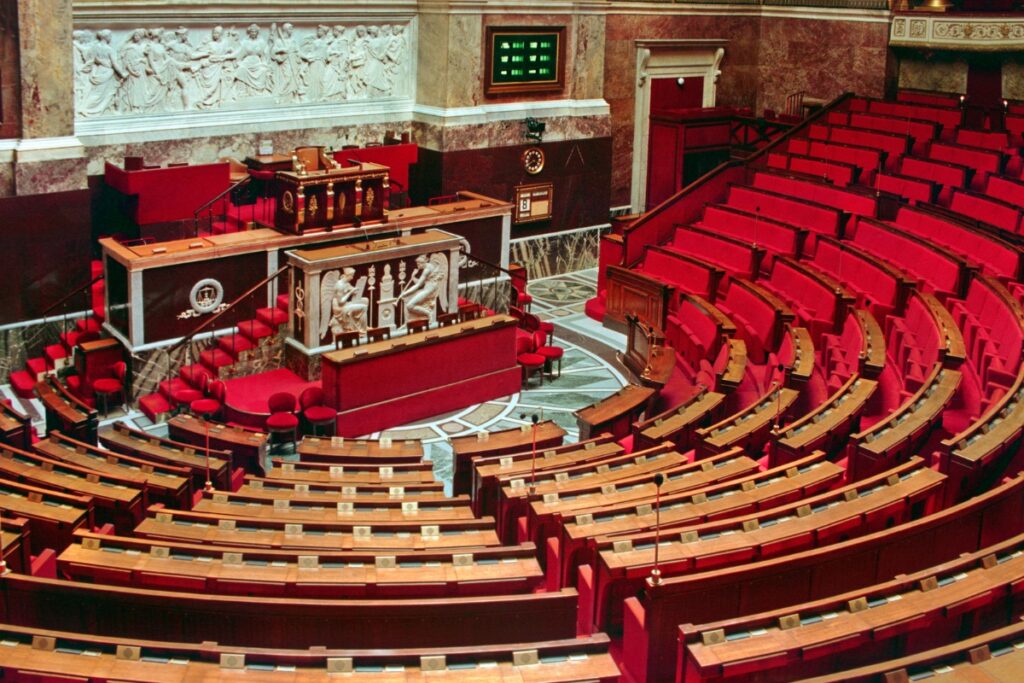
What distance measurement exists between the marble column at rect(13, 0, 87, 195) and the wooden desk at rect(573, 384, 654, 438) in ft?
14.5

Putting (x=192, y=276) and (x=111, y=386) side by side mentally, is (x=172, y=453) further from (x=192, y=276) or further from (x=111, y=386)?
(x=192, y=276)

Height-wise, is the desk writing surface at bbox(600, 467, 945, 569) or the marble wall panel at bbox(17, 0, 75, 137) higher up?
the marble wall panel at bbox(17, 0, 75, 137)

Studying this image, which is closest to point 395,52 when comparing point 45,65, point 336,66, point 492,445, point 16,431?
point 336,66

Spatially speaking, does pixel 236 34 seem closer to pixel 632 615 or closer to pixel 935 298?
pixel 935 298

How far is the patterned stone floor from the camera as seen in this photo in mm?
8602

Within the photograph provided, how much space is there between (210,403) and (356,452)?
178 cm

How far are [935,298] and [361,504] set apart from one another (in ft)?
15.8

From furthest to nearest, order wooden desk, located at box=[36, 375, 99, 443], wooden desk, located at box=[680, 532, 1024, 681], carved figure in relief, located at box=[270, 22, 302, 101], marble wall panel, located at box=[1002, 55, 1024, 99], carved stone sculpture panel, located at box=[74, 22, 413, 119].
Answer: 1. marble wall panel, located at box=[1002, 55, 1024, 99]
2. carved figure in relief, located at box=[270, 22, 302, 101]
3. carved stone sculpture panel, located at box=[74, 22, 413, 119]
4. wooden desk, located at box=[36, 375, 99, 443]
5. wooden desk, located at box=[680, 532, 1024, 681]

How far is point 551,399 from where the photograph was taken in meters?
9.34

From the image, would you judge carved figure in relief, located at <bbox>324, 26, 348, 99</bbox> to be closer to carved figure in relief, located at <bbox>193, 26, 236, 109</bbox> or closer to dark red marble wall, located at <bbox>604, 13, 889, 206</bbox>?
carved figure in relief, located at <bbox>193, 26, 236, 109</bbox>

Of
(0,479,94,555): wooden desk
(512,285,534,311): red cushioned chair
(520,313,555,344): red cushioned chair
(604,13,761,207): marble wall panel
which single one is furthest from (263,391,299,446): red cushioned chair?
(604,13,761,207): marble wall panel

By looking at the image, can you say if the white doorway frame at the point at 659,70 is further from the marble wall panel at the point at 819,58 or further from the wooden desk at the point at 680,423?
the wooden desk at the point at 680,423

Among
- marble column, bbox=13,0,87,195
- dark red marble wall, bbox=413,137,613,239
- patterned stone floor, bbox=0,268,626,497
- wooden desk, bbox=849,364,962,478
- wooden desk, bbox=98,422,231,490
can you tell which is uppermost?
marble column, bbox=13,0,87,195

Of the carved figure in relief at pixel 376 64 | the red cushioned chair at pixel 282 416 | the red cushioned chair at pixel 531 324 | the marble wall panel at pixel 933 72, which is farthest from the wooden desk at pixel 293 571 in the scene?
the marble wall panel at pixel 933 72
